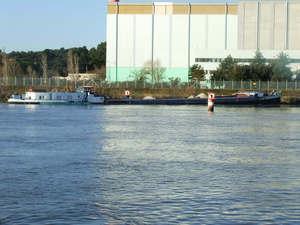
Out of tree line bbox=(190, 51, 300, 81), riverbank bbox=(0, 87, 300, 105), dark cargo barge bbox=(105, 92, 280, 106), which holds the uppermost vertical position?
tree line bbox=(190, 51, 300, 81)

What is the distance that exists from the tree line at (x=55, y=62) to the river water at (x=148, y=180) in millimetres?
80615

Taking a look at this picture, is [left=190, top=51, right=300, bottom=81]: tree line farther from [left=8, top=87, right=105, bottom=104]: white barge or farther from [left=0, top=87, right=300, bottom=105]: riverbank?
[left=8, top=87, right=105, bottom=104]: white barge

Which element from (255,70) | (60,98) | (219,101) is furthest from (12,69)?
(219,101)

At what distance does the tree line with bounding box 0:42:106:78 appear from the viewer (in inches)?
4306

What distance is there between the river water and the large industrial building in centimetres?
6913

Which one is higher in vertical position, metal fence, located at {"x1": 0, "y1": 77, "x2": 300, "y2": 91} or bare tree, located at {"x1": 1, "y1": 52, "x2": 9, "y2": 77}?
bare tree, located at {"x1": 1, "y1": 52, "x2": 9, "y2": 77}

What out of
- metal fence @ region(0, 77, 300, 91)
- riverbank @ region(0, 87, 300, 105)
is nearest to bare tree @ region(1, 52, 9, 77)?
metal fence @ region(0, 77, 300, 91)

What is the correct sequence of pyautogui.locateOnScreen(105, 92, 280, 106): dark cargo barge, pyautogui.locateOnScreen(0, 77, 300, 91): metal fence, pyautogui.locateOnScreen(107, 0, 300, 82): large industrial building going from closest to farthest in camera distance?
pyautogui.locateOnScreen(105, 92, 280, 106): dark cargo barge < pyautogui.locateOnScreen(0, 77, 300, 91): metal fence < pyautogui.locateOnScreen(107, 0, 300, 82): large industrial building

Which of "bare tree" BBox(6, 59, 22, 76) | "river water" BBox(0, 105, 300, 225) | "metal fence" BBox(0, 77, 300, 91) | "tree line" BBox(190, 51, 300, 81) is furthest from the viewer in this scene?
"bare tree" BBox(6, 59, 22, 76)

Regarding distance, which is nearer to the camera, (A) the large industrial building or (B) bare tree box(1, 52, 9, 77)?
(A) the large industrial building

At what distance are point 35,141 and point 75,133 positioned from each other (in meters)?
4.97

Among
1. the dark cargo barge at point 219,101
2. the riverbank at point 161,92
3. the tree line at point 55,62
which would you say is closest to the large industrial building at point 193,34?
the riverbank at point 161,92

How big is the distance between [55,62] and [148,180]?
446 ft

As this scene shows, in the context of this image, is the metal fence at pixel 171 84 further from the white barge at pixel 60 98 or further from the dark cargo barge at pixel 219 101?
the white barge at pixel 60 98
